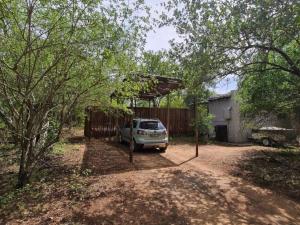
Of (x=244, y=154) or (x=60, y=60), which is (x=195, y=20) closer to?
(x=60, y=60)

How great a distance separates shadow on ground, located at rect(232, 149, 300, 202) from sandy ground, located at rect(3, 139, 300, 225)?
1.28ft

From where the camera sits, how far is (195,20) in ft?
25.8

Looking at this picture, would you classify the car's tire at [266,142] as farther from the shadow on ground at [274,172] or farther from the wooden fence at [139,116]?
the wooden fence at [139,116]

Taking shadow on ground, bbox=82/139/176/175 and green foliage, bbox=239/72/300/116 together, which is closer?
shadow on ground, bbox=82/139/176/175

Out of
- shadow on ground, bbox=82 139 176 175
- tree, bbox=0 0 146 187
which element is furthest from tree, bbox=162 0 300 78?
shadow on ground, bbox=82 139 176 175

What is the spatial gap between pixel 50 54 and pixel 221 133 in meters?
14.8

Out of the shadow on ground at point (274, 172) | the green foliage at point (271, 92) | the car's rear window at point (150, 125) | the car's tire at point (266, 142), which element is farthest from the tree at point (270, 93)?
the car's rear window at point (150, 125)

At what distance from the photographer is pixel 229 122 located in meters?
18.8

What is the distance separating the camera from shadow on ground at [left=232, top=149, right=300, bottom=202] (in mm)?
7348

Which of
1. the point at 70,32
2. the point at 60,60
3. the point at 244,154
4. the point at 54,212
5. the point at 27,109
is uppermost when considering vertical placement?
the point at 70,32

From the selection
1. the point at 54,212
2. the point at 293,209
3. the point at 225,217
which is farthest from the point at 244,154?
the point at 54,212

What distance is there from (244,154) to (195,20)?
23.1 ft

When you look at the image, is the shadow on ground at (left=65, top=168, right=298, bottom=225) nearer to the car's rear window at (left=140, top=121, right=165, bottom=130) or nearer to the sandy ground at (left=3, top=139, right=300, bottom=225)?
the sandy ground at (left=3, top=139, right=300, bottom=225)

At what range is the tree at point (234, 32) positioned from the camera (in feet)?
21.4
